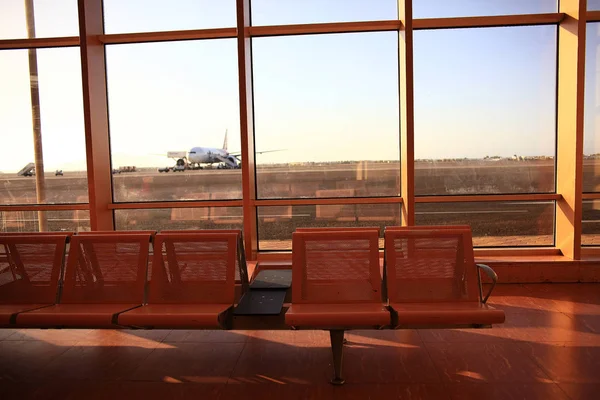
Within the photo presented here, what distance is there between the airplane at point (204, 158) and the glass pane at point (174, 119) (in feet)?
0.05

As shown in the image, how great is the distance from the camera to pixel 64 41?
246 inches

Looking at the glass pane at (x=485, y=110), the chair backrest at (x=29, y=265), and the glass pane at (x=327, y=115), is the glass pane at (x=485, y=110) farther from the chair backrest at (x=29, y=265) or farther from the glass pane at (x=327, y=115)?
the chair backrest at (x=29, y=265)

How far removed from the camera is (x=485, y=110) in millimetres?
6535

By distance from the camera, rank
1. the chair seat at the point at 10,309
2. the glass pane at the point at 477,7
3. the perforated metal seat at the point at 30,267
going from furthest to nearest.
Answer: the glass pane at the point at 477,7 → the perforated metal seat at the point at 30,267 → the chair seat at the point at 10,309

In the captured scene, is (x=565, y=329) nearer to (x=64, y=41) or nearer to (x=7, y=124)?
(x=64, y=41)

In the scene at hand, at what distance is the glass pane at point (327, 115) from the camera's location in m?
6.41

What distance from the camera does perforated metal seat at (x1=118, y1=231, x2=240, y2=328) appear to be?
345 cm

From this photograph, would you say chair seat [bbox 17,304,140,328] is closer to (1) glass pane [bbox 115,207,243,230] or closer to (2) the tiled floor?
(2) the tiled floor

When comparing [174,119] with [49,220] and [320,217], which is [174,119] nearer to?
[49,220]

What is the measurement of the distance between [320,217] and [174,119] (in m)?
2.69

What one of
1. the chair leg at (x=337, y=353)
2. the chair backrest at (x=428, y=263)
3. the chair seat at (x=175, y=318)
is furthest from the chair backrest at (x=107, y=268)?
the chair backrest at (x=428, y=263)

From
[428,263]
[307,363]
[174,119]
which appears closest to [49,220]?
[174,119]

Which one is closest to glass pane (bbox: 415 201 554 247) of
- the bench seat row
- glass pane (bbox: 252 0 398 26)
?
glass pane (bbox: 252 0 398 26)

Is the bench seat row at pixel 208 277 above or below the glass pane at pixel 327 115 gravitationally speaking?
below
